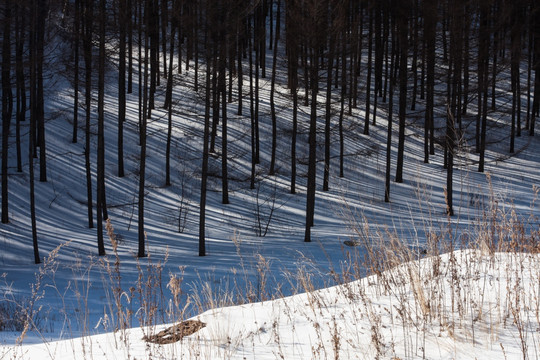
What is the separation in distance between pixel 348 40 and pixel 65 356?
53.2 feet

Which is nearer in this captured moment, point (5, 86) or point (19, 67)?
point (19, 67)

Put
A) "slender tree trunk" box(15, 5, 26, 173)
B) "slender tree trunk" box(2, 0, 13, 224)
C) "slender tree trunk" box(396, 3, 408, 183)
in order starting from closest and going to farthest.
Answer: "slender tree trunk" box(2, 0, 13, 224), "slender tree trunk" box(15, 5, 26, 173), "slender tree trunk" box(396, 3, 408, 183)

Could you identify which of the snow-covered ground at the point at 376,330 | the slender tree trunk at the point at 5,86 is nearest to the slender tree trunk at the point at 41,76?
the slender tree trunk at the point at 5,86

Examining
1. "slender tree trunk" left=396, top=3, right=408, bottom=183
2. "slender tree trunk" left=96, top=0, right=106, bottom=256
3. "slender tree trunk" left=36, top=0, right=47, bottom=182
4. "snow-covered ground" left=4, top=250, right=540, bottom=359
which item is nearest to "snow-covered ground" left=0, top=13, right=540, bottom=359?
"snow-covered ground" left=4, top=250, right=540, bottom=359

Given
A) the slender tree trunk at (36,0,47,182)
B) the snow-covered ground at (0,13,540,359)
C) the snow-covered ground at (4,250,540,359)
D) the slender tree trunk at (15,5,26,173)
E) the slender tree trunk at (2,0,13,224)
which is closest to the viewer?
the snow-covered ground at (4,250,540,359)

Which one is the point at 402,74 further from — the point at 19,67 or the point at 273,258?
the point at 19,67

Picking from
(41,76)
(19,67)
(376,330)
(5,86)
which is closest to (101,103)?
(19,67)

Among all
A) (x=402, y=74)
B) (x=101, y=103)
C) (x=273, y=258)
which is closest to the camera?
(x=273, y=258)

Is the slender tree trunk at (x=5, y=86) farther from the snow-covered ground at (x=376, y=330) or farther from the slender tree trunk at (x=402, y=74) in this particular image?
the slender tree trunk at (x=402, y=74)

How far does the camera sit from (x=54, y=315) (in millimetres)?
9508

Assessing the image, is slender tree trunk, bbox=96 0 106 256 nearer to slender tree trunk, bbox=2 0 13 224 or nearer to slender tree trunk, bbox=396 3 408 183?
slender tree trunk, bbox=2 0 13 224

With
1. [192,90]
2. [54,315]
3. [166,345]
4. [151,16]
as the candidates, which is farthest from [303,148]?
[166,345]

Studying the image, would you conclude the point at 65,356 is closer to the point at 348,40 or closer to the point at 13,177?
the point at 348,40

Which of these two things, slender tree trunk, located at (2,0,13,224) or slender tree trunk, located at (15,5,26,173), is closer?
slender tree trunk, located at (2,0,13,224)
